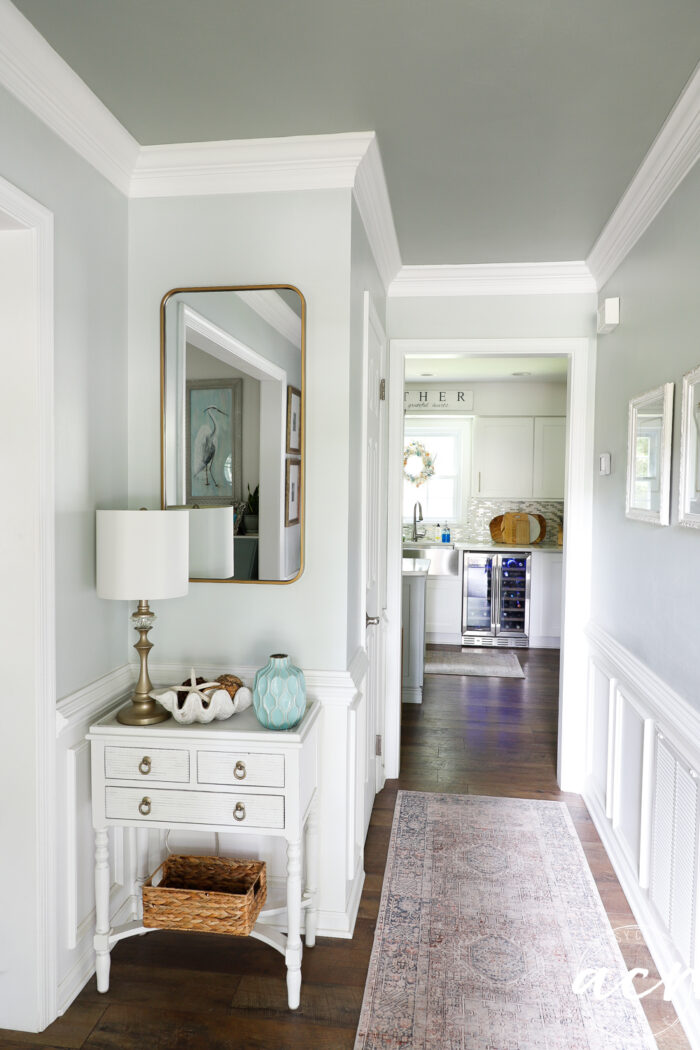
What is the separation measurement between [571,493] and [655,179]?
5.22 ft

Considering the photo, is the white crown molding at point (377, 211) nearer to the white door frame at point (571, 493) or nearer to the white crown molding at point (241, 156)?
the white crown molding at point (241, 156)

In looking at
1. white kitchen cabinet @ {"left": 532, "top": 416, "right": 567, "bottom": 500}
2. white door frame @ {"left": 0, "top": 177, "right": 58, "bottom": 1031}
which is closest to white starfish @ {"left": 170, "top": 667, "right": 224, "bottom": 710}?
white door frame @ {"left": 0, "top": 177, "right": 58, "bottom": 1031}

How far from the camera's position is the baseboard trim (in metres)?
Result: 2.03

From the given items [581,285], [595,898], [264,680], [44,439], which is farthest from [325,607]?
[581,285]

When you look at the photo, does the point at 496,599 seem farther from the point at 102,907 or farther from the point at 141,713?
the point at 102,907

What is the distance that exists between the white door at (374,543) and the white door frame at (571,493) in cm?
11

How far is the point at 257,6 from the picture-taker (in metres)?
1.70

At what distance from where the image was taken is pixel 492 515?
7578mm

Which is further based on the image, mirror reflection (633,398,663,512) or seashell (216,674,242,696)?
mirror reflection (633,398,663,512)

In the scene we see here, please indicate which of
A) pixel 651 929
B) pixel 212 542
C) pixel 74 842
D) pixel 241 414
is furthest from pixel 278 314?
pixel 651 929

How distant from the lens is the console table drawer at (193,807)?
2113 mm

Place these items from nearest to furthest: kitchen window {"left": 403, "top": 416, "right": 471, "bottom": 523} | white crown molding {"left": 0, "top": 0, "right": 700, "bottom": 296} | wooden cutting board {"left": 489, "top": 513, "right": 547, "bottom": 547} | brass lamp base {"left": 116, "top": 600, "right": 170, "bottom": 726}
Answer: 1. white crown molding {"left": 0, "top": 0, "right": 700, "bottom": 296}
2. brass lamp base {"left": 116, "top": 600, "right": 170, "bottom": 726}
3. wooden cutting board {"left": 489, "top": 513, "right": 547, "bottom": 547}
4. kitchen window {"left": 403, "top": 416, "right": 471, "bottom": 523}

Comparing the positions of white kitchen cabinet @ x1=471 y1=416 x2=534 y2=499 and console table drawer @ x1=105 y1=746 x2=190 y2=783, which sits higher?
white kitchen cabinet @ x1=471 y1=416 x2=534 y2=499

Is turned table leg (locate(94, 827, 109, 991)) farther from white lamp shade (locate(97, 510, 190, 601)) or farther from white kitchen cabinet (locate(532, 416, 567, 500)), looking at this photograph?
white kitchen cabinet (locate(532, 416, 567, 500))
